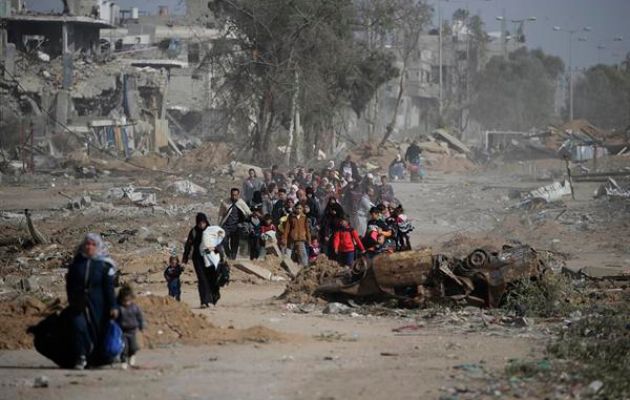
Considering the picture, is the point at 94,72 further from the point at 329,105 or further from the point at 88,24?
the point at 329,105

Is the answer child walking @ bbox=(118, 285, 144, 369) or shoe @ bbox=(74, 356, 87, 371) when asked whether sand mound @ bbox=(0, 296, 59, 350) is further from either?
child walking @ bbox=(118, 285, 144, 369)

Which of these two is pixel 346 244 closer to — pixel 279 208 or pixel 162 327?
pixel 279 208

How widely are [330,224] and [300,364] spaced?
7.93 meters

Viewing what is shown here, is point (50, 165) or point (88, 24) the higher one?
point (88, 24)

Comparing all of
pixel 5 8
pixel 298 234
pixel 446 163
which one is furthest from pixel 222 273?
pixel 5 8

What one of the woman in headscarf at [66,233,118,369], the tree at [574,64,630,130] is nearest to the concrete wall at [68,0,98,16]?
the tree at [574,64,630,130]

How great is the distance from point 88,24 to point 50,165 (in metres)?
20.5

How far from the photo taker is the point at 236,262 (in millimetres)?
19594

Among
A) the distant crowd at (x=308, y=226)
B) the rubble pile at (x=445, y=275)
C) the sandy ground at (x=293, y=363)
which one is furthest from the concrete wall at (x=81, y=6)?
the rubble pile at (x=445, y=275)

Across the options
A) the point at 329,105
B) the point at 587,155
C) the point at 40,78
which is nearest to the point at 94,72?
the point at 40,78

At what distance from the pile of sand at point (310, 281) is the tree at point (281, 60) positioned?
2738cm

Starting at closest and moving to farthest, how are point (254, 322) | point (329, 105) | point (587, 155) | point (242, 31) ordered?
point (254, 322)
point (242, 31)
point (329, 105)
point (587, 155)

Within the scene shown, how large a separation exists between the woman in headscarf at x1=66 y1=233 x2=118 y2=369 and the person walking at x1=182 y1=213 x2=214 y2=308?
461 cm

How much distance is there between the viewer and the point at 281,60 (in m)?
44.2
